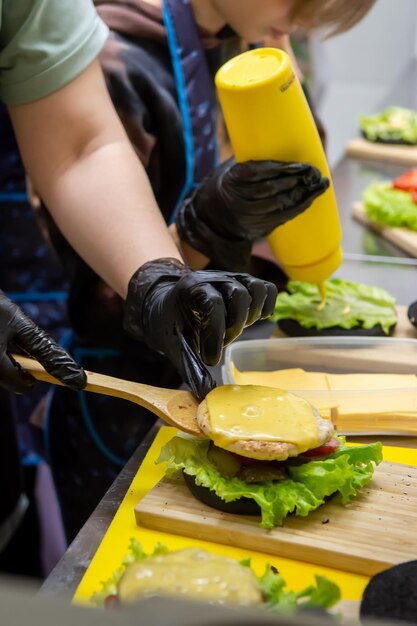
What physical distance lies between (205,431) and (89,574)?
0.98 feet

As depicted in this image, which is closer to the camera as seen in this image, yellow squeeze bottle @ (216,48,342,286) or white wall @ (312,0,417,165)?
yellow squeeze bottle @ (216,48,342,286)

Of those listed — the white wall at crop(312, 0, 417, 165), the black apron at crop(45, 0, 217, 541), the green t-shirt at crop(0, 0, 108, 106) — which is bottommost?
the white wall at crop(312, 0, 417, 165)

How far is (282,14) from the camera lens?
6.98 feet

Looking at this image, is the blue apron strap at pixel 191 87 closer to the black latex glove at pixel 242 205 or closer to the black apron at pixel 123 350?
the black apron at pixel 123 350

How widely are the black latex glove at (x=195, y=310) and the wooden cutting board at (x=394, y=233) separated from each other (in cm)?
121

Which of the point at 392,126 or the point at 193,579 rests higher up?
the point at 193,579

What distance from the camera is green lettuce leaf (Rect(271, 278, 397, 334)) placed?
1936 mm

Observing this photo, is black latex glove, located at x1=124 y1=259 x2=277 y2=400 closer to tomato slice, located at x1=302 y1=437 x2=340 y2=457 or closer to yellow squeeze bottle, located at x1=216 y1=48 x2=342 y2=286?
tomato slice, located at x1=302 y1=437 x2=340 y2=457

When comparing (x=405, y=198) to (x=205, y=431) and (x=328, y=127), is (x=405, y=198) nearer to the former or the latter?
(x=205, y=431)

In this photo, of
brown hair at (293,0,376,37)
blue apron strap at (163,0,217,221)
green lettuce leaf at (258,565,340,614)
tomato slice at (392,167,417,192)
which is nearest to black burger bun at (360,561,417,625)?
green lettuce leaf at (258,565,340,614)

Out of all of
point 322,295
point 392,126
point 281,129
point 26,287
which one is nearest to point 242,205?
point 281,129

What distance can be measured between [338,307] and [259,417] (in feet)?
2.46

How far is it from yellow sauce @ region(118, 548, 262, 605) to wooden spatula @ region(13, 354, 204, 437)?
1.17 feet

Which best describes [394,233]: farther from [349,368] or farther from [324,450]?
[324,450]
